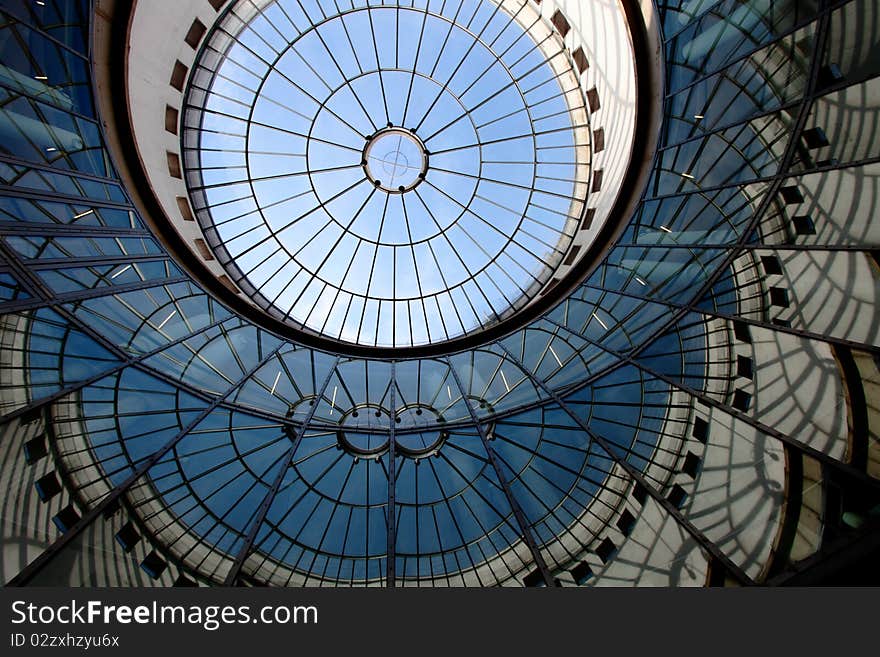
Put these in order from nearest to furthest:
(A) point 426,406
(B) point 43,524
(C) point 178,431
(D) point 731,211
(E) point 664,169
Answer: (B) point 43,524 < (D) point 731,211 < (C) point 178,431 < (E) point 664,169 < (A) point 426,406

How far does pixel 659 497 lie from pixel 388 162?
19385mm

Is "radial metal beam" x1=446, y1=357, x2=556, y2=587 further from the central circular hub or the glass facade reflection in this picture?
the central circular hub

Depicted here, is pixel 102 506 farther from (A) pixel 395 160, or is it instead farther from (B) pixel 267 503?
(A) pixel 395 160

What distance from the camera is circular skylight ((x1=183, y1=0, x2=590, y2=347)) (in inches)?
842

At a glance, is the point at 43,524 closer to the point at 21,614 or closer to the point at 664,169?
the point at 21,614

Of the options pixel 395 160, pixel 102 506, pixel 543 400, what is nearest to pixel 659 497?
pixel 543 400

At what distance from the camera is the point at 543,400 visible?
17.6 meters

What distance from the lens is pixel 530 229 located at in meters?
25.5

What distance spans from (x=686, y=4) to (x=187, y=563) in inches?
784

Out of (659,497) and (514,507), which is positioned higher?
(514,507)

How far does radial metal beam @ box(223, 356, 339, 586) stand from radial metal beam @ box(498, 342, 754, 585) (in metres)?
8.88

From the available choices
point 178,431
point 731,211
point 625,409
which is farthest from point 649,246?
point 178,431

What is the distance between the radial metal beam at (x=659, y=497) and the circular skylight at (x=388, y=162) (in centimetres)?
996

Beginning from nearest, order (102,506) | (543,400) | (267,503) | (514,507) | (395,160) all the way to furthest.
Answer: (102,506) → (514,507) → (267,503) → (543,400) → (395,160)
